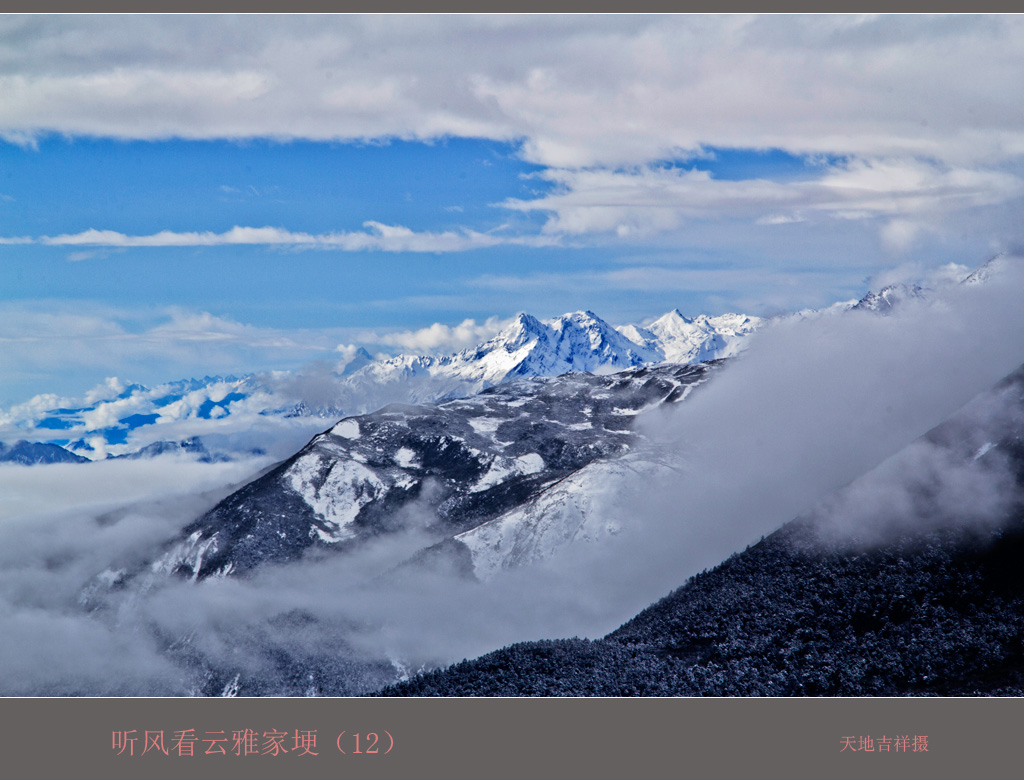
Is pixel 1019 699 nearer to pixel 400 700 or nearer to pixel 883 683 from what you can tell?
pixel 883 683

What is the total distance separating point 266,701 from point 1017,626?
163514mm

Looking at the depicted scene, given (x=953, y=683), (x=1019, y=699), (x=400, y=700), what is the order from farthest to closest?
(x=953, y=683), (x=1019, y=699), (x=400, y=700)

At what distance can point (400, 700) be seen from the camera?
470ft

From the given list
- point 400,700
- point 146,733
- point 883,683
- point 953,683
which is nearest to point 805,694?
point 883,683

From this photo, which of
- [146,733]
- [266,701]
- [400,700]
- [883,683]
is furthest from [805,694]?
[146,733]

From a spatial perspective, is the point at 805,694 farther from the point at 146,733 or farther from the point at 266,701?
the point at 146,733

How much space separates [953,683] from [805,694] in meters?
30.8

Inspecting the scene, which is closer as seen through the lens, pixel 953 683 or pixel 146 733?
pixel 146 733

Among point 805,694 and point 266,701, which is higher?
point 266,701

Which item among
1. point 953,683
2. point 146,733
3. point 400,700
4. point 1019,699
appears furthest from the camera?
point 953,683

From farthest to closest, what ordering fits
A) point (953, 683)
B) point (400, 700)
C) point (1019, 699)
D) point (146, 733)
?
point (953, 683), point (1019, 699), point (400, 700), point (146, 733)

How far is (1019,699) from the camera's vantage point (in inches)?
6713

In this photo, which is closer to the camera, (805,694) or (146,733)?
(146,733)

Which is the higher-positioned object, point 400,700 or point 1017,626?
point 400,700
